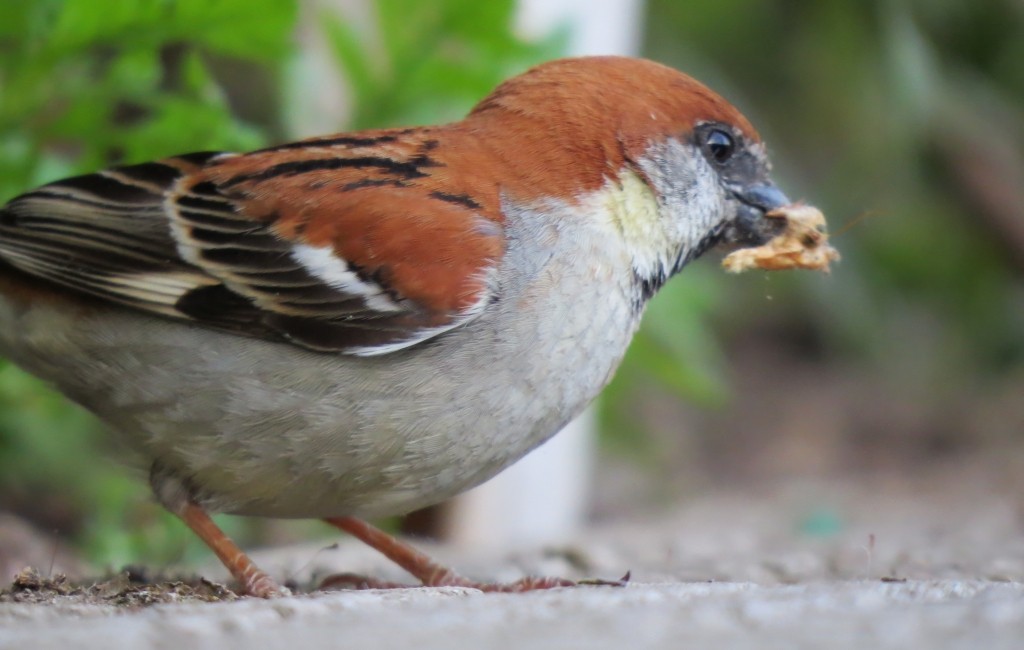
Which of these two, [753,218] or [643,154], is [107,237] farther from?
[753,218]

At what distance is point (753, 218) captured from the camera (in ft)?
15.2

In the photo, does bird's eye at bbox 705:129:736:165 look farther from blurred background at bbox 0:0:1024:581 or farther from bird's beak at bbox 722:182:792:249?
blurred background at bbox 0:0:1024:581

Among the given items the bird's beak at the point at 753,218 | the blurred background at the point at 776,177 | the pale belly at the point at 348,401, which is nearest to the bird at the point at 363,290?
the pale belly at the point at 348,401

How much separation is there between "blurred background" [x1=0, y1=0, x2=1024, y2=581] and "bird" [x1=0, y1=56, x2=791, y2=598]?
1.96 ft

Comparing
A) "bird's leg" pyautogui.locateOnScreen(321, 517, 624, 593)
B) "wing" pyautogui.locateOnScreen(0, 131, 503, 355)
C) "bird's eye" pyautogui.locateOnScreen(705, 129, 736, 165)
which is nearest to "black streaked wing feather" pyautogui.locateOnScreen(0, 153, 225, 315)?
"wing" pyautogui.locateOnScreen(0, 131, 503, 355)

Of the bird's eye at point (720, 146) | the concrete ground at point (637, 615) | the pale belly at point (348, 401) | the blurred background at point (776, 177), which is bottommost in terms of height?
the concrete ground at point (637, 615)

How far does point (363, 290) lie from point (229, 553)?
3.12 feet

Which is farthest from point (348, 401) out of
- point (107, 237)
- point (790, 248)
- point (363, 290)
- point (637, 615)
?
point (790, 248)

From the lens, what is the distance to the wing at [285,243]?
13.0 ft

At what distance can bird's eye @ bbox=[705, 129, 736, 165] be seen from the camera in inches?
179

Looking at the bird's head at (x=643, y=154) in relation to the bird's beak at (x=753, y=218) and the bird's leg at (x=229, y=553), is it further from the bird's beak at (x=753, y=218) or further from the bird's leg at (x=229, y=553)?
the bird's leg at (x=229, y=553)

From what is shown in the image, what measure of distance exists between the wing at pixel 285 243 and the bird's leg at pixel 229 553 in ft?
2.19

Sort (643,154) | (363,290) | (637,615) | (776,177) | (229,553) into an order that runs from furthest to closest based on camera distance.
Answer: (776,177)
(643,154)
(229,553)
(363,290)
(637,615)

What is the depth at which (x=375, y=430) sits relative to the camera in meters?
3.83
